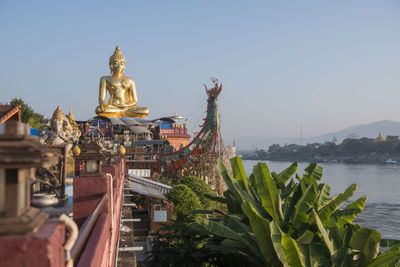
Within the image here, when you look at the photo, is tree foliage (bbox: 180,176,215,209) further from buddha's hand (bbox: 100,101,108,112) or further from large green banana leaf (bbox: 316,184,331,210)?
buddha's hand (bbox: 100,101,108,112)

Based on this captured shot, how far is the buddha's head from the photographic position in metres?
26.5

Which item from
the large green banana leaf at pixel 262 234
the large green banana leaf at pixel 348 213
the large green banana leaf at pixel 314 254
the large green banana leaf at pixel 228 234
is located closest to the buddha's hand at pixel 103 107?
the large green banana leaf at pixel 228 234

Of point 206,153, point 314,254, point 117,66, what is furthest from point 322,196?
point 117,66

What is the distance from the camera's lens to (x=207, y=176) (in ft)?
71.5

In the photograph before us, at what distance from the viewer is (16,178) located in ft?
4.79

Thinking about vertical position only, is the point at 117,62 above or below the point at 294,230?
above

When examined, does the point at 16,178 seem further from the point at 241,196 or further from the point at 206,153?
the point at 206,153

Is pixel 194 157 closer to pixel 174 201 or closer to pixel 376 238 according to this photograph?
pixel 174 201

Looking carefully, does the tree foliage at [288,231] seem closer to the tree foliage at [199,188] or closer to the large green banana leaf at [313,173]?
the large green banana leaf at [313,173]

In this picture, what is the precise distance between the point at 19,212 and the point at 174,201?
45.3 ft

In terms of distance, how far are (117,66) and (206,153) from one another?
930cm

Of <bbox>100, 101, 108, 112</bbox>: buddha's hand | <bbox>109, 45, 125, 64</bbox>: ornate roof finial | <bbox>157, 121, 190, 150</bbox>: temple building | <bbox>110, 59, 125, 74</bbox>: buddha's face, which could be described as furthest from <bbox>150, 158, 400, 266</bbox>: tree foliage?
<bbox>157, 121, 190, 150</bbox>: temple building

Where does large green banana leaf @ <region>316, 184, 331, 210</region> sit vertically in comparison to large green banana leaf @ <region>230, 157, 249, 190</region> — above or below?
below

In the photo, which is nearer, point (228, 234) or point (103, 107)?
point (228, 234)
